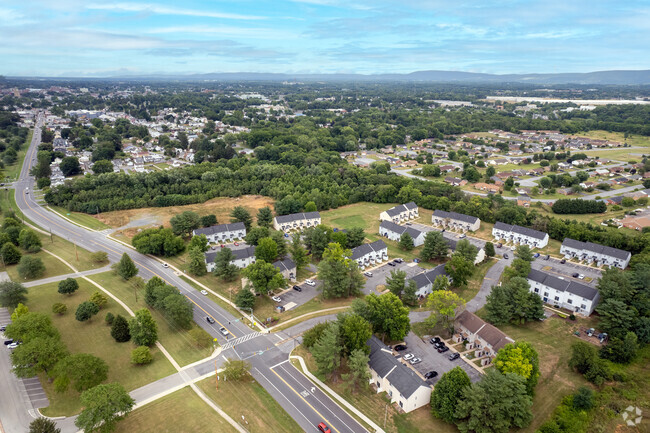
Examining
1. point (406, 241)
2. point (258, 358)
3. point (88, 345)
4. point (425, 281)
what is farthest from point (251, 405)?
point (406, 241)

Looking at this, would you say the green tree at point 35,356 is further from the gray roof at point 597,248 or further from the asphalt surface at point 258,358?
the gray roof at point 597,248

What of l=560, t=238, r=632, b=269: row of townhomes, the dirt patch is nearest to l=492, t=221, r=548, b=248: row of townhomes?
l=560, t=238, r=632, b=269: row of townhomes

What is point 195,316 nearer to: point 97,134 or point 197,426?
point 197,426

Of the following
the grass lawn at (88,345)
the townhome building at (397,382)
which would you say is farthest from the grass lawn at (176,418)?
the townhome building at (397,382)

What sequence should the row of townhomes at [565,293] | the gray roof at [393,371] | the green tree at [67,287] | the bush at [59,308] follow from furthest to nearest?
the green tree at [67,287] < the row of townhomes at [565,293] < the bush at [59,308] < the gray roof at [393,371]

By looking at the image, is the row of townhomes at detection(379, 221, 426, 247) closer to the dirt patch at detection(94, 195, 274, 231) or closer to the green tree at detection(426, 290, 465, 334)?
the green tree at detection(426, 290, 465, 334)

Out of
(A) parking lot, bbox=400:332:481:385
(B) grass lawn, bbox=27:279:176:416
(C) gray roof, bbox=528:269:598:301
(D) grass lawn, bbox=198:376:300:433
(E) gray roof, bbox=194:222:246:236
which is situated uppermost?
(C) gray roof, bbox=528:269:598:301

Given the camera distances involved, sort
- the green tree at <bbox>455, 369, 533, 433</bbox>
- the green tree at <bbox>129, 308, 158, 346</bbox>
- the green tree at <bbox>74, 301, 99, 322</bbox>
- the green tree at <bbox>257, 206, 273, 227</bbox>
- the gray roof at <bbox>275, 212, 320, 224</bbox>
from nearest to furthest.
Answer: the green tree at <bbox>455, 369, 533, 433</bbox> → the green tree at <bbox>129, 308, 158, 346</bbox> → the green tree at <bbox>74, 301, 99, 322</bbox> → the green tree at <bbox>257, 206, 273, 227</bbox> → the gray roof at <bbox>275, 212, 320, 224</bbox>
